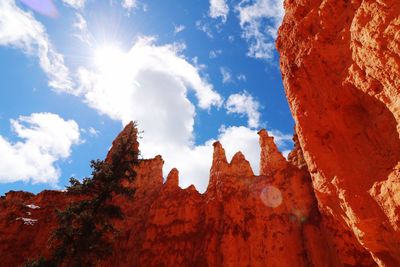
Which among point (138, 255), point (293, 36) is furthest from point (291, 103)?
point (138, 255)

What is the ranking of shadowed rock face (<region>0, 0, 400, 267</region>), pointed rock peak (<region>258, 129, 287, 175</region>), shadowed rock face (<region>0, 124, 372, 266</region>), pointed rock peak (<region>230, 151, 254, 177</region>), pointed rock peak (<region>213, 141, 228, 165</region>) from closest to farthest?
shadowed rock face (<region>0, 0, 400, 267</region>) < shadowed rock face (<region>0, 124, 372, 266</region>) < pointed rock peak (<region>258, 129, 287, 175</region>) < pointed rock peak (<region>230, 151, 254, 177</region>) < pointed rock peak (<region>213, 141, 228, 165</region>)

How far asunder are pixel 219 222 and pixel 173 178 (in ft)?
30.6

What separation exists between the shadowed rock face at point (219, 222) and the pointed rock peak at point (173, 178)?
0.12 meters

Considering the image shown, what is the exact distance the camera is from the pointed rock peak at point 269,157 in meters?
29.6

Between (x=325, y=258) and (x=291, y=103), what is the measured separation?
54.9 ft

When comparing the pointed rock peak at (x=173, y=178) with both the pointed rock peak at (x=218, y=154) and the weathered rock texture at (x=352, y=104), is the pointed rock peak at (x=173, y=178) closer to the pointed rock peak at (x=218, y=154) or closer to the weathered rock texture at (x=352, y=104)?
the pointed rock peak at (x=218, y=154)

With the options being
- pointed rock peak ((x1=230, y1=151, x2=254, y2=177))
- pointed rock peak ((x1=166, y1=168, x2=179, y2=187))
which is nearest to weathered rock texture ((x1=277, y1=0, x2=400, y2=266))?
pointed rock peak ((x1=230, y1=151, x2=254, y2=177))

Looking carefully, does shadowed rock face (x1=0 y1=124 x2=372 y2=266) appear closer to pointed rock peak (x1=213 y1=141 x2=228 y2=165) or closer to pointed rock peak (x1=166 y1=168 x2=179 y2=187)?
pointed rock peak (x1=213 y1=141 x2=228 y2=165)

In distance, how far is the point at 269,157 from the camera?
101 feet

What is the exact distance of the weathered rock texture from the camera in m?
7.03

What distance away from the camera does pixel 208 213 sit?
29.4 metres

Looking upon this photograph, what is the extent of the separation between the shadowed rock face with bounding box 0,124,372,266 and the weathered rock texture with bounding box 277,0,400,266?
11.9 metres

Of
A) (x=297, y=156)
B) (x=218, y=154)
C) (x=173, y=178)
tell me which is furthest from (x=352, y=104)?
(x=173, y=178)

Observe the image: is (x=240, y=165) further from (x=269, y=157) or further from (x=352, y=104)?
(x=352, y=104)
